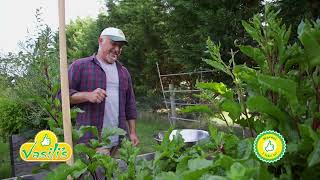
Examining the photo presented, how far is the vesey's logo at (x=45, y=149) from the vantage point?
2.71ft

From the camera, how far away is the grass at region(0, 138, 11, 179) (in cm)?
412

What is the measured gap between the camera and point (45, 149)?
32.7 inches

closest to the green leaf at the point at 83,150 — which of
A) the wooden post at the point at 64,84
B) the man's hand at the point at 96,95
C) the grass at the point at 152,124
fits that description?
the wooden post at the point at 64,84

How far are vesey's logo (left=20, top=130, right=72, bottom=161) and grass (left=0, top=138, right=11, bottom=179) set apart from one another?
3587mm

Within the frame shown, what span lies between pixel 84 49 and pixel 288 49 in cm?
1201

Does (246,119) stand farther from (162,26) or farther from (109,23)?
(109,23)

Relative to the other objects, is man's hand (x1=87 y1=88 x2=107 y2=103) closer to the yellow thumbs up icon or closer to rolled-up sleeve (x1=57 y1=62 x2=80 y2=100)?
rolled-up sleeve (x1=57 y1=62 x2=80 y2=100)

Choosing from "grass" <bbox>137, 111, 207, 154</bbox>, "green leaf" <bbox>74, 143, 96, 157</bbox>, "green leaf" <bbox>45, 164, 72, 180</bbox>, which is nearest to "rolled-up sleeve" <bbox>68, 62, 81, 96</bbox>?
"green leaf" <bbox>74, 143, 96, 157</bbox>

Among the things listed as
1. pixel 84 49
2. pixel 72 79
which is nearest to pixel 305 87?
pixel 72 79

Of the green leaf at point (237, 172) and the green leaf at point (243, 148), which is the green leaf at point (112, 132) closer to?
the green leaf at point (243, 148)

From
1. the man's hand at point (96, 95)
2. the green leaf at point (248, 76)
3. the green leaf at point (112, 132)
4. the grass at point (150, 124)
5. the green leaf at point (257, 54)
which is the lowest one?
the grass at point (150, 124)

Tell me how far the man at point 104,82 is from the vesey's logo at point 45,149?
4.86ft

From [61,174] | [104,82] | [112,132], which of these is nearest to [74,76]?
[104,82]

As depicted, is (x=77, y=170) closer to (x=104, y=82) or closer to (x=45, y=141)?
(x=45, y=141)
